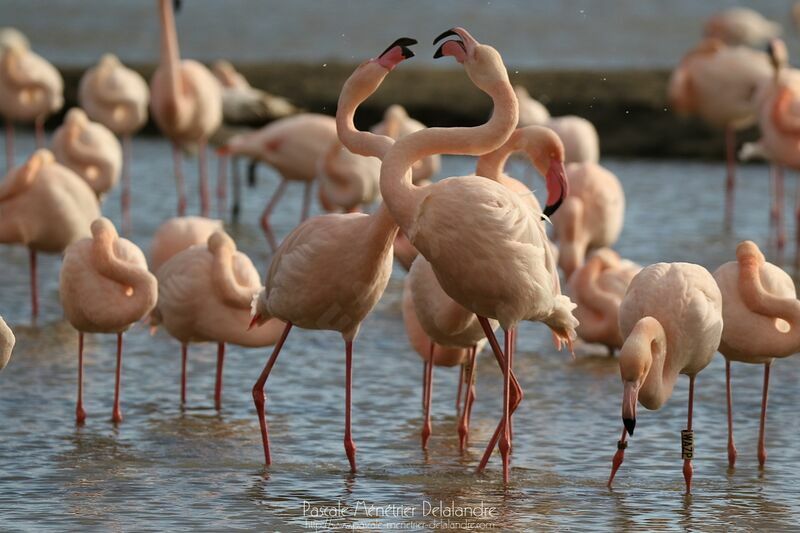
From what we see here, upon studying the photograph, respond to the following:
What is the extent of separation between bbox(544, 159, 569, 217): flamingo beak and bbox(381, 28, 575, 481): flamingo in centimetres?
26

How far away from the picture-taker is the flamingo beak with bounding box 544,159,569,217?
6289 mm

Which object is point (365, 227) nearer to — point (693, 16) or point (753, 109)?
point (753, 109)

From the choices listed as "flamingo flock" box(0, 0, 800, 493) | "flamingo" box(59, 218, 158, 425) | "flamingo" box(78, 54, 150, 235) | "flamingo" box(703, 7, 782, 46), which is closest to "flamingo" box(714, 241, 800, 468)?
"flamingo flock" box(0, 0, 800, 493)

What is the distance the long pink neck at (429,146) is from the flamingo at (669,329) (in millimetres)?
783

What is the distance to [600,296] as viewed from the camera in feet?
27.4

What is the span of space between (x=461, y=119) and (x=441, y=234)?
12.2m

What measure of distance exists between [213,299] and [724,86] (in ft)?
27.2

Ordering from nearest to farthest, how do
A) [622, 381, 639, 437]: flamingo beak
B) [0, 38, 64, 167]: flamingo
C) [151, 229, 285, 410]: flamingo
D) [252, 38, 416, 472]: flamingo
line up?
[622, 381, 639, 437]: flamingo beak < [252, 38, 416, 472]: flamingo < [151, 229, 285, 410]: flamingo < [0, 38, 64, 167]: flamingo

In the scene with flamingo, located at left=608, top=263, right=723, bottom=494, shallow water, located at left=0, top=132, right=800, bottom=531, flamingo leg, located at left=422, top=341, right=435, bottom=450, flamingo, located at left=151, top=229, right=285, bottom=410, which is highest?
flamingo, located at left=608, top=263, right=723, bottom=494

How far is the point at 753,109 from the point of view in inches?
556

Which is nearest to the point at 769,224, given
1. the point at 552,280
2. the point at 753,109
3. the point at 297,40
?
the point at 753,109

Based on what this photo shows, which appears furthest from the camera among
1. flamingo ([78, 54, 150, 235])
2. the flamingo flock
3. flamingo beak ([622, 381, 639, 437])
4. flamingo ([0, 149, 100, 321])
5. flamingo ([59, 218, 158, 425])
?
flamingo ([78, 54, 150, 235])

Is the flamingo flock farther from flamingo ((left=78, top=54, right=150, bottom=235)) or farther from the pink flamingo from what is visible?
flamingo ((left=78, top=54, right=150, bottom=235))

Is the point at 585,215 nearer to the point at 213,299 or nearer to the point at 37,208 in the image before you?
the point at 37,208
